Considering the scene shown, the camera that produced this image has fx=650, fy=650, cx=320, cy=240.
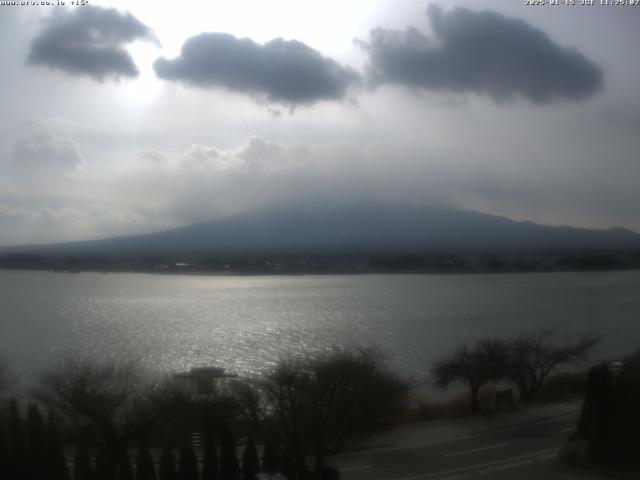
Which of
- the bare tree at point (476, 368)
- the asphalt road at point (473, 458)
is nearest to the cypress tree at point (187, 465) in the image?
the asphalt road at point (473, 458)

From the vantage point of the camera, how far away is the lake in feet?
56.9

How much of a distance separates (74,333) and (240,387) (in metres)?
15.5

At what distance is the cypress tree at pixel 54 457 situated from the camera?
5887 mm

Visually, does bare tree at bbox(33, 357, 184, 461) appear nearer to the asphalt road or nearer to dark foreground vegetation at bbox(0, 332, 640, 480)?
dark foreground vegetation at bbox(0, 332, 640, 480)

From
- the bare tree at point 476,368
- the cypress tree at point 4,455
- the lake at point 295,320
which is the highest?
the cypress tree at point 4,455

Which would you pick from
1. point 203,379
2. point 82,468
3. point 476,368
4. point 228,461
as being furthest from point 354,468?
point 476,368

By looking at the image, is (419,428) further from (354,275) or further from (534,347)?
(354,275)

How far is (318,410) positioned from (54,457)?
2711mm

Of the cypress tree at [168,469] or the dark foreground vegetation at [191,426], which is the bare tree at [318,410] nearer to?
the dark foreground vegetation at [191,426]

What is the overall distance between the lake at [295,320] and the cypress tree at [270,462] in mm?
7612

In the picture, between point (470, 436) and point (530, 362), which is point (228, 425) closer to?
point (470, 436)

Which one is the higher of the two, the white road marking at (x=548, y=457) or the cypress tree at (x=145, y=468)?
the cypress tree at (x=145, y=468)

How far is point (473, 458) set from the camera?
7.38 metres

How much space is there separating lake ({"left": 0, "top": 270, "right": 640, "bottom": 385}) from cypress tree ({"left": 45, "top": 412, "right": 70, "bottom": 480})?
7.94 metres
